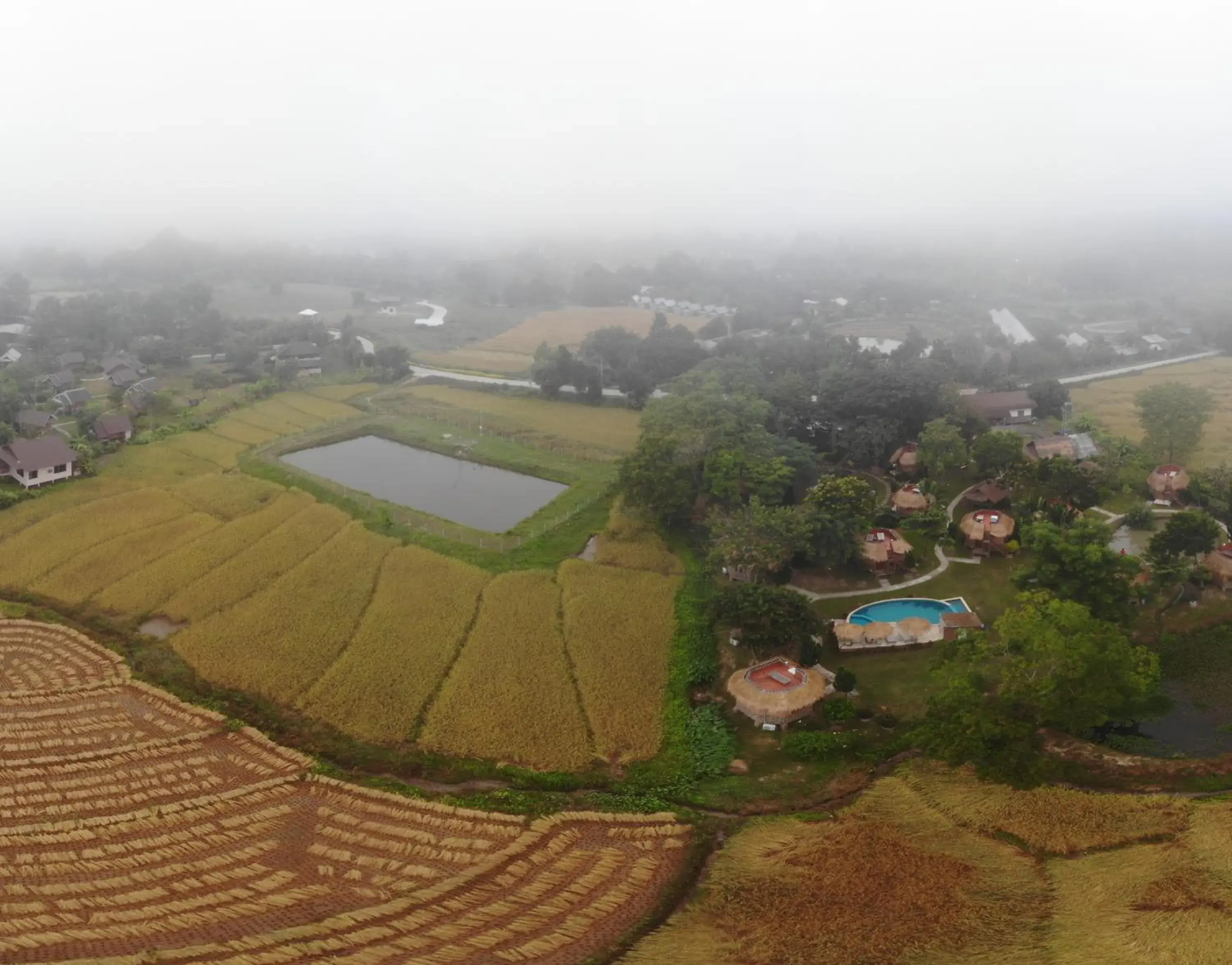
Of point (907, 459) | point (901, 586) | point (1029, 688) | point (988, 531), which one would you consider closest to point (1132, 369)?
point (907, 459)

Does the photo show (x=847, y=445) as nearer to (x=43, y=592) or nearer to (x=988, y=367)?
(x=988, y=367)

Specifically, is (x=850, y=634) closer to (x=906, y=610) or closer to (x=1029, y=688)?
(x=906, y=610)

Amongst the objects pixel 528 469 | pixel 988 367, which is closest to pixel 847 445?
pixel 528 469

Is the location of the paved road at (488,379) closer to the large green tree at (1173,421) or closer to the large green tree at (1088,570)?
the large green tree at (1173,421)

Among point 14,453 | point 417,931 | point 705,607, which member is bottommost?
point 417,931

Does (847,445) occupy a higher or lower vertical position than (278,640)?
higher

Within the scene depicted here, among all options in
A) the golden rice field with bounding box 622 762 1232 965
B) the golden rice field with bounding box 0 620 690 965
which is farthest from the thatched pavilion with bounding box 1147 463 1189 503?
the golden rice field with bounding box 0 620 690 965
